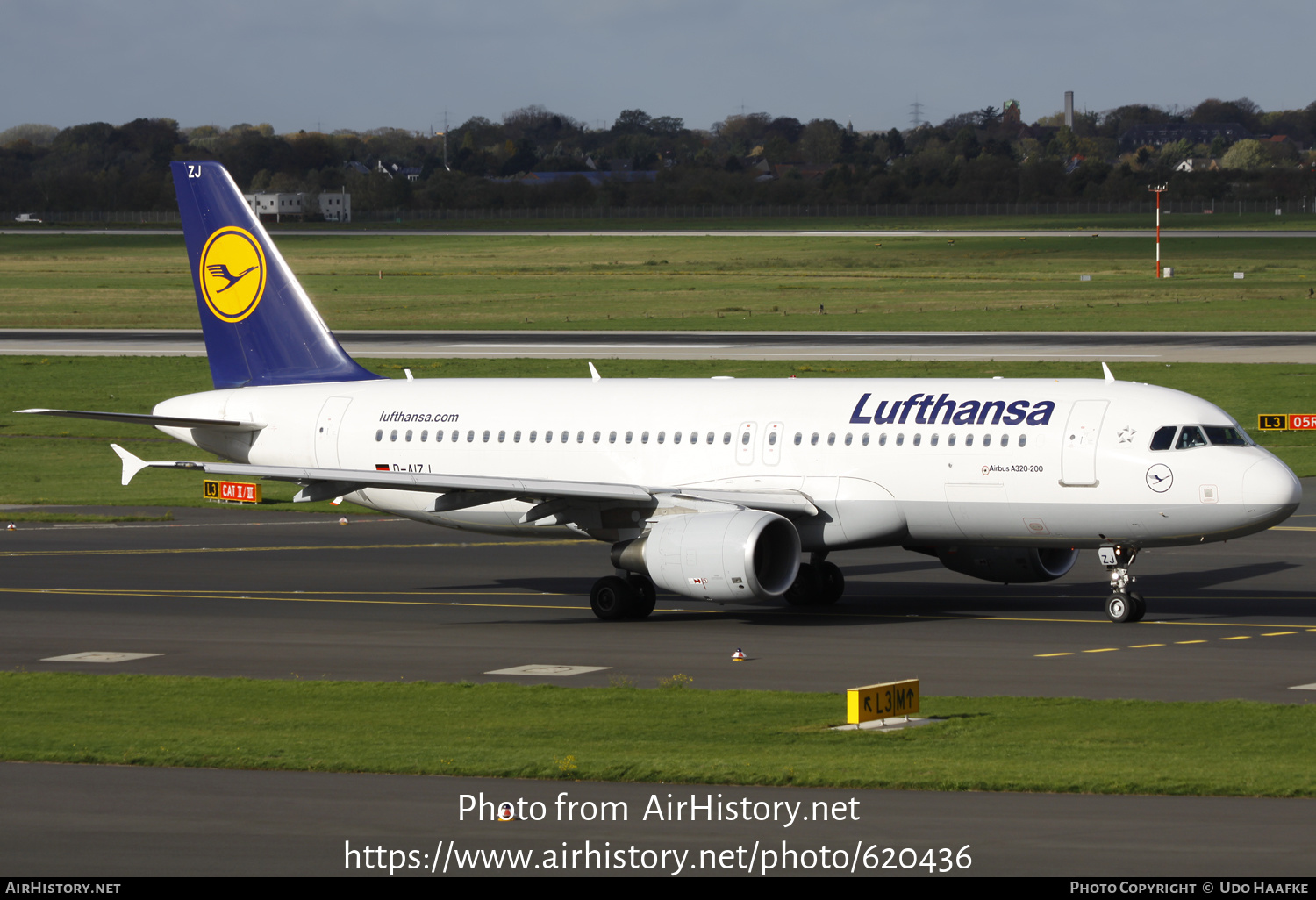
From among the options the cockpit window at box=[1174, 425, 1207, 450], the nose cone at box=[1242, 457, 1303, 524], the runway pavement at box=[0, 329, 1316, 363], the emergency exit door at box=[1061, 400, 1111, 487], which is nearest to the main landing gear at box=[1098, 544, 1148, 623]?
the emergency exit door at box=[1061, 400, 1111, 487]

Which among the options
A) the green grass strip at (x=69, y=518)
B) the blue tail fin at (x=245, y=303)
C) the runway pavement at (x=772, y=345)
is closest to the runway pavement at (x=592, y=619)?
the green grass strip at (x=69, y=518)

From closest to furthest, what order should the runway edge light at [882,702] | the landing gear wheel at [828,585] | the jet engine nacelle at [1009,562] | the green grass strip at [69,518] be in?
the runway edge light at [882,702], the jet engine nacelle at [1009,562], the landing gear wheel at [828,585], the green grass strip at [69,518]

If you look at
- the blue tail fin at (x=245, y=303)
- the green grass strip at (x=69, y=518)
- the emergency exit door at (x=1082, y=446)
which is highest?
the blue tail fin at (x=245, y=303)

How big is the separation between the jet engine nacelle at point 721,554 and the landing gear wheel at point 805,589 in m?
3.34

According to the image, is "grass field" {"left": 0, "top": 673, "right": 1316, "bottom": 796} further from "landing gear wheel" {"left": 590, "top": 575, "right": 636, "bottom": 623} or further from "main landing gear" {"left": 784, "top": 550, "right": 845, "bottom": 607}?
"main landing gear" {"left": 784, "top": 550, "right": 845, "bottom": 607}

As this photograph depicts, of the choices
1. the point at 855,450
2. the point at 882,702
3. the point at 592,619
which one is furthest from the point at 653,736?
the point at 855,450

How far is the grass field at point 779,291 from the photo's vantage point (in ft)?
405

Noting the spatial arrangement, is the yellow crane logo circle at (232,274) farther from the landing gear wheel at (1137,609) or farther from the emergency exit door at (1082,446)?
the landing gear wheel at (1137,609)

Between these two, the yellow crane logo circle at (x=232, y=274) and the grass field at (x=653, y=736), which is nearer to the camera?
the grass field at (x=653, y=736)

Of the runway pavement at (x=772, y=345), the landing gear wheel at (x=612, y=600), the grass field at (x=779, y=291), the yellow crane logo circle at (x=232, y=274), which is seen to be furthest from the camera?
the grass field at (x=779, y=291)

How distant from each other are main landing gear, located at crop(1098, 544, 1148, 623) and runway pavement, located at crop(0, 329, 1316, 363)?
55.6 m

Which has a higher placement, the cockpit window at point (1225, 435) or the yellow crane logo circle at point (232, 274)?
the yellow crane logo circle at point (232, 274)

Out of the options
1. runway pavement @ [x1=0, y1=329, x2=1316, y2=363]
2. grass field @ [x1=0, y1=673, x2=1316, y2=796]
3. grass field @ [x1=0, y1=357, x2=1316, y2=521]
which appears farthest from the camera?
runway pavement @ [x1=0, y1=329, x2=1316, y2=363]

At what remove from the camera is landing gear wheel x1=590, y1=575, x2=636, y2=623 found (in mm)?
38312
